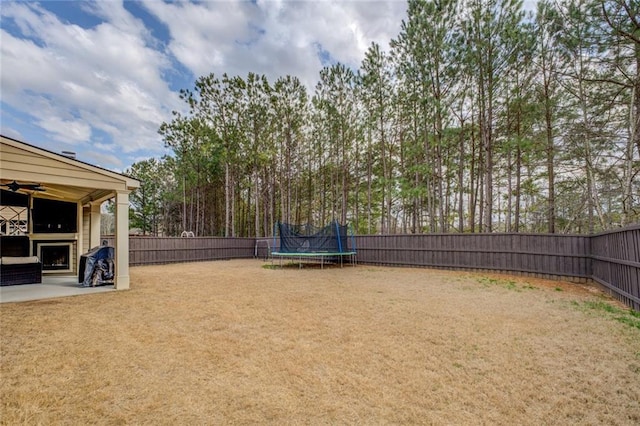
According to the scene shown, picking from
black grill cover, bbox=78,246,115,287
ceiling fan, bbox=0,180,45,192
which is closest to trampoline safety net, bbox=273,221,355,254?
black grill cover, bbox=78,246,115,287

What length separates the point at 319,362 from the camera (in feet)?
8.23

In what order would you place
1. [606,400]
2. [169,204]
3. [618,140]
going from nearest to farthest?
[606,400] → [618,140] → [169,204]

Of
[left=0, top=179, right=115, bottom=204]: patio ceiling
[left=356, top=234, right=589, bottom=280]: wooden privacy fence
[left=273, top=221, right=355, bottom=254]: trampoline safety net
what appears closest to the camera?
[left=0, top=179, right=115, bottom=204]: patio ceiling

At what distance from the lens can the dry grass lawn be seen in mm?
1800

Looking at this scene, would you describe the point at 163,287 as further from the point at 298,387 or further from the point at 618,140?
the point at 618,140

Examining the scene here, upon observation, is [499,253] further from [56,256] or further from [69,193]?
[56,256]

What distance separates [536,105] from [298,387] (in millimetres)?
11819

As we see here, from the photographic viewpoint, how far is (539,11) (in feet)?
29.2

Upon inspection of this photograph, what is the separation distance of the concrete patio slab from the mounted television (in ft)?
4.65

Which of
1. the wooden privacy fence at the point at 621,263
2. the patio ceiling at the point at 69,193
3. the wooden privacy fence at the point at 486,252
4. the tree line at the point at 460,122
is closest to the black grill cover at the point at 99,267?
the patio ceiling at the point at 69,193

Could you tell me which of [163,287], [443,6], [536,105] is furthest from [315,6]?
[163,287]

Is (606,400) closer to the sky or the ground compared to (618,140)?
closer to the ground

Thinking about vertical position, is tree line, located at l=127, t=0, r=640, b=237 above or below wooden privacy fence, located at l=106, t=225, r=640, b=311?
above

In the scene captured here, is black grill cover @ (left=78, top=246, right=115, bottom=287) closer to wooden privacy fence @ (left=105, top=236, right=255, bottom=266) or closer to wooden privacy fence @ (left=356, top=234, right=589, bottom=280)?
wooden privacy fence @ (left=105, top=236, right=255, bottom=266)
